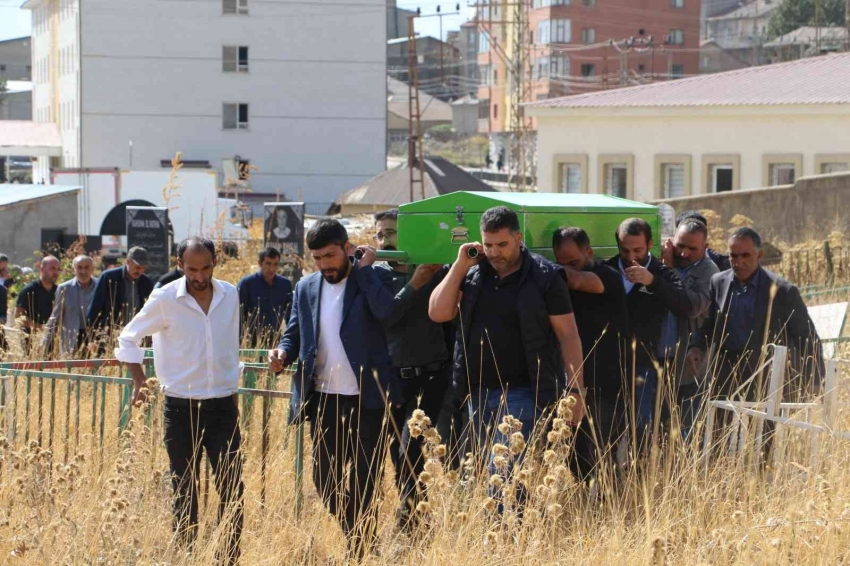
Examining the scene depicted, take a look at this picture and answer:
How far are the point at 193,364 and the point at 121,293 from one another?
5.95 m

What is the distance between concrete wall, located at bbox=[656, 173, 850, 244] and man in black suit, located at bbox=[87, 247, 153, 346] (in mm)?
13707

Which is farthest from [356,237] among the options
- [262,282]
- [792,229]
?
[792,229]

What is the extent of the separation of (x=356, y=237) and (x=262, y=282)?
20.5 feet

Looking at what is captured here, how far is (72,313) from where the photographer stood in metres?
12.8

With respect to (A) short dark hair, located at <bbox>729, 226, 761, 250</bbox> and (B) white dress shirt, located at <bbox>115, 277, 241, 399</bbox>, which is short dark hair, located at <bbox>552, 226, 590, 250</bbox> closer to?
(A) short dark hair, located at <bbox>729, 226, 761, 250</bbox>

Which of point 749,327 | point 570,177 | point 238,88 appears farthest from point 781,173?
point 238,88

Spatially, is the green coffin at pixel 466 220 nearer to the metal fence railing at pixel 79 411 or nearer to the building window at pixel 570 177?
the metal fence railing at pixel 79 411

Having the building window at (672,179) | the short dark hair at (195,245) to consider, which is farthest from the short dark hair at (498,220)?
the building window at (672,179)

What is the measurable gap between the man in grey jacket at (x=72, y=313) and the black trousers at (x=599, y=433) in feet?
20.7

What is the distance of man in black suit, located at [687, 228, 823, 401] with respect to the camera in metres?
7.84

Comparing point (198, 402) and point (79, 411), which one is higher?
point (198, 402)

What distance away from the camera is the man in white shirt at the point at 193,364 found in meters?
6.75

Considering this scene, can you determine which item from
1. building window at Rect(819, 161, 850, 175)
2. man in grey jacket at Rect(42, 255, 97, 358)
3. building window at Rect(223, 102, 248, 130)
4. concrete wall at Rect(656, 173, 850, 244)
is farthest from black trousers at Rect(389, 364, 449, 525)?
building window at Rect(223, 102, 248, 130)

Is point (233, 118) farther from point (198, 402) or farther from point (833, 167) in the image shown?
point (198, 402)
